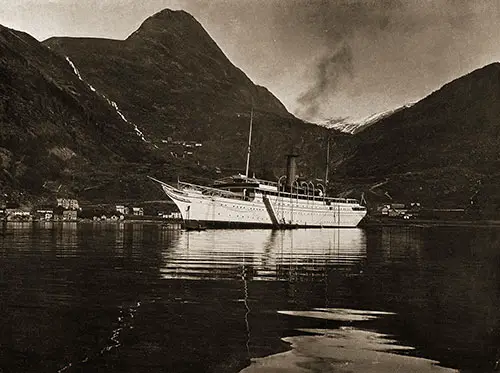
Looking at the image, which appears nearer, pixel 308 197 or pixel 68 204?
pixel 308 197

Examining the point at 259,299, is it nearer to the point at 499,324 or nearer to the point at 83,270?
the point at 499,324

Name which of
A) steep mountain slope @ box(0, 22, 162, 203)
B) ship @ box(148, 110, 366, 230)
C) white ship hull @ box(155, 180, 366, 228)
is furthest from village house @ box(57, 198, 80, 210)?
white ship hull @ box(155, 180, 366, 228)

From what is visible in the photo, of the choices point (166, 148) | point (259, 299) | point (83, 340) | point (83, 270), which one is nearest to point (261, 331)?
point (83, 340)

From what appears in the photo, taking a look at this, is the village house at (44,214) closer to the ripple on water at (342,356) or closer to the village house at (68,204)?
the village house at (68,204)

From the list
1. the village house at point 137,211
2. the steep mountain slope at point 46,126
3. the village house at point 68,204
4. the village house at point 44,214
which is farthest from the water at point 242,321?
the steep mountain slope at point 46,126

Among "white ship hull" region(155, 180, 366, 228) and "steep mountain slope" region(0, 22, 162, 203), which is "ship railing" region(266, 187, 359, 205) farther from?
"steep mountain slope" region(0, 22, 162, 203)

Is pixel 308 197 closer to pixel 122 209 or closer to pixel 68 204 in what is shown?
pixel 122 209

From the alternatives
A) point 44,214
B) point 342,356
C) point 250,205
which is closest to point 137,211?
point 44,214
